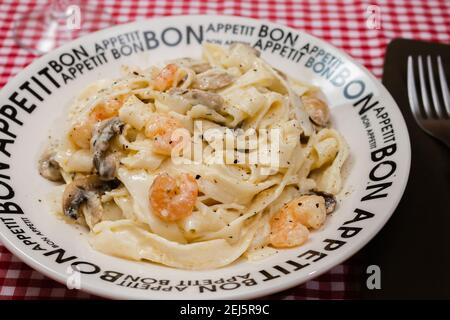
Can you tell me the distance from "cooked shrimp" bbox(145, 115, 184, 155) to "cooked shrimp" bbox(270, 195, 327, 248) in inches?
26.2

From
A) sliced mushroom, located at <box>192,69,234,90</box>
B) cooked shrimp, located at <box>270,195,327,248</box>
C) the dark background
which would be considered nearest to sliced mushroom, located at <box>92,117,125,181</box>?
sliced mushroom, located at <box>192,69,234,90</box>

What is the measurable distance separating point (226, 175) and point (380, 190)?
793mm

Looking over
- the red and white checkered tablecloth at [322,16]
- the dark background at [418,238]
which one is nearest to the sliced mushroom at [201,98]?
the dark background at [418,238]

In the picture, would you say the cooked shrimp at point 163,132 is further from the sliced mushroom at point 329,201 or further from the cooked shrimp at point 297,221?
the sliced mushroom at point 329,201

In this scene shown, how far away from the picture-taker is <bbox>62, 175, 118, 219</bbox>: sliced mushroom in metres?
2.93

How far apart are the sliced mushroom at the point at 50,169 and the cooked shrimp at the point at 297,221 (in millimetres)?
1245

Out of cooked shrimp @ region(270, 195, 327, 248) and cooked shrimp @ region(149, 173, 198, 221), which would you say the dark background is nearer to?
cooked shrimp @ region(270, 195, 327, 248)

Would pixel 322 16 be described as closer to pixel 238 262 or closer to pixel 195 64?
pixel 195 64

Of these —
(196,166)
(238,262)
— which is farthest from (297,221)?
(196,166)

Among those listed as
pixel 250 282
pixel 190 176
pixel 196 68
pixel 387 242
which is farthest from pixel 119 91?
pixel 387 242

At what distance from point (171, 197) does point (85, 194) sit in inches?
20.4

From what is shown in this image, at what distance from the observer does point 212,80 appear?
135 inches

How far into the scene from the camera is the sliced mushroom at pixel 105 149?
3023 millimetres

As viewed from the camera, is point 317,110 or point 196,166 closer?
point 196,166
